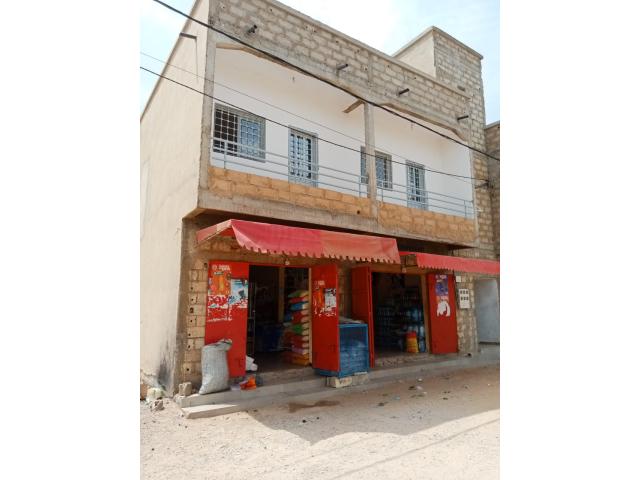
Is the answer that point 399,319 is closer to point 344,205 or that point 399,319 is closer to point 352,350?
point 352,350

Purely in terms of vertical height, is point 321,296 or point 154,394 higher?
point 321,296

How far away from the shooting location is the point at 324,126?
411 inches

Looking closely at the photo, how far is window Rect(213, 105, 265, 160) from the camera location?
8.77m

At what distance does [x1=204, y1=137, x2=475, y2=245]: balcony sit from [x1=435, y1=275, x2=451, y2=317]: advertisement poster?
133cm

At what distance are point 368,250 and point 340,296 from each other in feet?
8.49

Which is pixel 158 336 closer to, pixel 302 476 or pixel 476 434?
pixel 302 476

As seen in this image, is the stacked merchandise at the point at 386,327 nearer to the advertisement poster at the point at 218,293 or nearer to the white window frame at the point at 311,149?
the white window frame at the point at 311,149

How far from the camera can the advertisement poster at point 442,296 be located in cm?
1170

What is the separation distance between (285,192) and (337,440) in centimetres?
470

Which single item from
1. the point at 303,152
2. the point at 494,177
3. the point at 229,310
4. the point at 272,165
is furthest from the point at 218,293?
the point at 494,177

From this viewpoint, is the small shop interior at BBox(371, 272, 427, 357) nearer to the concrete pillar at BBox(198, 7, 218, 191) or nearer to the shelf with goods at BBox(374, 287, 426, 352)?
the shelf with goods at BBox(374, 287, 426, 352)

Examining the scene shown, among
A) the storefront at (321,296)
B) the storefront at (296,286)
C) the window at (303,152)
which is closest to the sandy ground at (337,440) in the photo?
the storefront at (296,286)

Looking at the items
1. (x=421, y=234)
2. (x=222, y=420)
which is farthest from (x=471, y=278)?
(x=222, y=420)

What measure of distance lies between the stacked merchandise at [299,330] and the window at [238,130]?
3423mm
